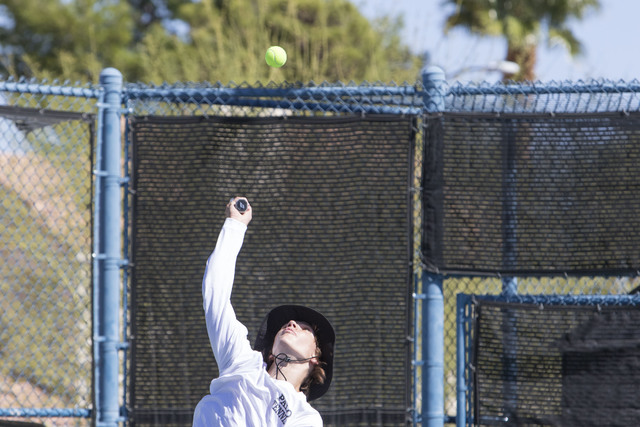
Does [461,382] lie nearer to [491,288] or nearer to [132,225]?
[491,288]

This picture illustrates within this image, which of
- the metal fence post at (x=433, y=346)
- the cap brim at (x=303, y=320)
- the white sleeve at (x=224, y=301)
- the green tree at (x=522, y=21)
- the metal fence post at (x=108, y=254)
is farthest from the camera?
the green tree at (x=522, y=21)

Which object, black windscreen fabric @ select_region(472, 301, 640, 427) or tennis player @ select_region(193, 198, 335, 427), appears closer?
tennis player @ select_region(193, 198, 335, 427)

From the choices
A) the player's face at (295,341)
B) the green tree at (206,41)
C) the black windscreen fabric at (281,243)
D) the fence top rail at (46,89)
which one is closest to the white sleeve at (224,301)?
the player's face at (295,341)

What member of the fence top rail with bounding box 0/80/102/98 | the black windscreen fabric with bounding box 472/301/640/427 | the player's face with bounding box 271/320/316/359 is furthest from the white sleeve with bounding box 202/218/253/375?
the fence top rail with bounding box 0/80/102/98

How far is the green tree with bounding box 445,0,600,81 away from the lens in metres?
18.3

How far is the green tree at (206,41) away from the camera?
12.5m

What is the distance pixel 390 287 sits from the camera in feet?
16.0

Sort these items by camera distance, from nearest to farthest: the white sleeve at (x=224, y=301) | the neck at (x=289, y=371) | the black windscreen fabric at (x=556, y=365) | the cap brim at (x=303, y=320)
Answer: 1. the white sleeve at (x=224, y=301)
2. the neck at (x=289, y=371)
3. the cap brim at (x=303, y=320)
4. the black windscreen fabric at (x=556, y=365)

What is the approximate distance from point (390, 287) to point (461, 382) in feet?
2.29

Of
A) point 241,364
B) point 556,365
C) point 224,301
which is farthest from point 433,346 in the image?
point 224,301

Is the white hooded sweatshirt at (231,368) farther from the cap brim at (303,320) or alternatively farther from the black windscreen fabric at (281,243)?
the black windscreen fabric at (281,243)

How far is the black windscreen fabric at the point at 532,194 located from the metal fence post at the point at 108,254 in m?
1.88

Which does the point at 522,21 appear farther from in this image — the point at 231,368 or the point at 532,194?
the point at 231,368

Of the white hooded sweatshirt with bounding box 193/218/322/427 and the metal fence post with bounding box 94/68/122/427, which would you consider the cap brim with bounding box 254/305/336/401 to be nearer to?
the white hooded sweatshirt with bounding box 193/218/322/427
